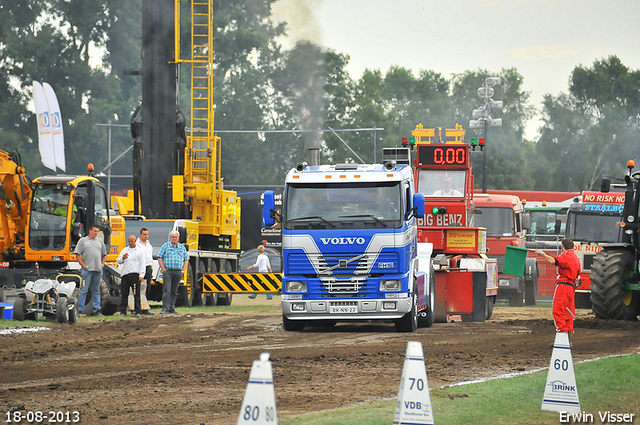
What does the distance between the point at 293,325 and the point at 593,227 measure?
15.7 metres

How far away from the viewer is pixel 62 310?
19.8m

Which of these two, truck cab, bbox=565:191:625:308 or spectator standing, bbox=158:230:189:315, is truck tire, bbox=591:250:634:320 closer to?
spectator standing, bbox=158:230:189:315

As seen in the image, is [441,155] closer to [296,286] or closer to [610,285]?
[610,285]

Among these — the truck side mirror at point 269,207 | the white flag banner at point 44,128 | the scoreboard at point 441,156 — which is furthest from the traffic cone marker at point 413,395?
the white flag banner at point 44,128

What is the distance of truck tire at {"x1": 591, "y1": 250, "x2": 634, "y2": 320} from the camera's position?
19.7 metres

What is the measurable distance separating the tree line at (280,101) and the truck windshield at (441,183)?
6877mm

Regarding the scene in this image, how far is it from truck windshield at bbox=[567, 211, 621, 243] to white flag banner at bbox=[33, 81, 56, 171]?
2262 centimetres

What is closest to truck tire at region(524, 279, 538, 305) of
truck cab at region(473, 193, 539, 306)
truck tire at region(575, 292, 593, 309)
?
truck cab at region(473, 193, 539, 306)

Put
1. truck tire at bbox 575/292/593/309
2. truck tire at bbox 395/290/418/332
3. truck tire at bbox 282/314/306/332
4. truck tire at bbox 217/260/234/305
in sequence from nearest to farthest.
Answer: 1. truck tire at bbox 395/290/418/332
2. truck tire at bbox 282/314/306/332
3. truck tire at bbox 575/292/593/309
4. truck tire at bbox 217/260/234/305

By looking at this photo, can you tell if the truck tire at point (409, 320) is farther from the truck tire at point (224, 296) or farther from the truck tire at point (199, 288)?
the truck tire at point (224, 296)

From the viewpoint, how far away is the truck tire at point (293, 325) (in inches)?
714

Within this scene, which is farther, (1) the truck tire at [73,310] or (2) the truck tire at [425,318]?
(1) the truck tire at [73,310]

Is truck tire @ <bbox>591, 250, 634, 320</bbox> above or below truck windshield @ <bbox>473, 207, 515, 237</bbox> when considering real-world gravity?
below

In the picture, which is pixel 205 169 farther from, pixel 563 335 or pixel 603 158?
pixel 603 158
